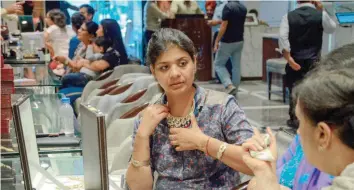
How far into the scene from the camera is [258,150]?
157 cm

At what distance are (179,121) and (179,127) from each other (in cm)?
2

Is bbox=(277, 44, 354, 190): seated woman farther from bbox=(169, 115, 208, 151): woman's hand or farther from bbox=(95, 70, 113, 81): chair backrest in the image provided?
bbox=(95, 70, 113, 81): chair backrest

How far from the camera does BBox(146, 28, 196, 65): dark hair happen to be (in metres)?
2.18

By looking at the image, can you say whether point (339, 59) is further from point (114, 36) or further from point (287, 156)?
point (114, 36)

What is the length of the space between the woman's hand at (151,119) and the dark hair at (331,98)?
0.90 meters

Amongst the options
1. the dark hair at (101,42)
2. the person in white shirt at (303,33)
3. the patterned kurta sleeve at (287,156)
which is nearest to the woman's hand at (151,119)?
the patterned kurta sleeve at (287,156)

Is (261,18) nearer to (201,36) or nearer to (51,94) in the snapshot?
(201,36)

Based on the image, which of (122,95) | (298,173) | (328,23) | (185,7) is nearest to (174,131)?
(298,173)

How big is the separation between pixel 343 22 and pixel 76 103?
9.96 ft

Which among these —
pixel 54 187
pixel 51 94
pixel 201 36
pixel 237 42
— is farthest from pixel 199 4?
pixel 54 187

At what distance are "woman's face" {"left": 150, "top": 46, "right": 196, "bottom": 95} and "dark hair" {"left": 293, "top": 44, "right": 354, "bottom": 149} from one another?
885 mm

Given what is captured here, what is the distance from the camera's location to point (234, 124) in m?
2.16

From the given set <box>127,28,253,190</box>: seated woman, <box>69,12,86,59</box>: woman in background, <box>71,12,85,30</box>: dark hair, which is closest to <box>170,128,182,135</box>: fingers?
<box>127,28,253,190</box>: seated woman

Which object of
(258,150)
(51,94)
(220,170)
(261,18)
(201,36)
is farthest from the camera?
(261,18)
